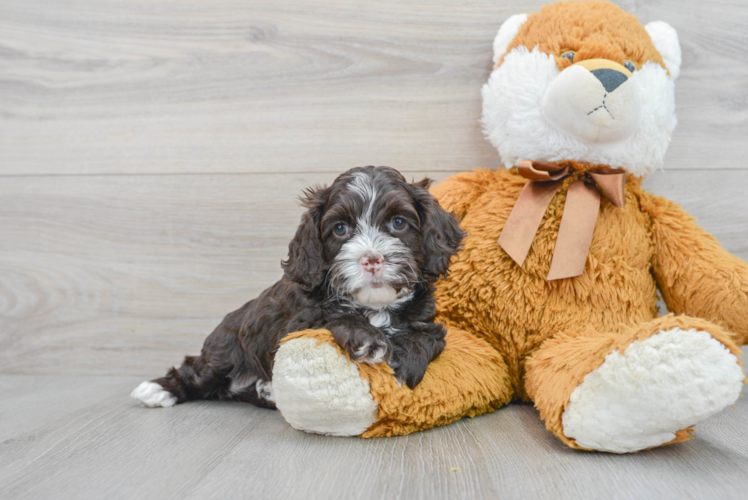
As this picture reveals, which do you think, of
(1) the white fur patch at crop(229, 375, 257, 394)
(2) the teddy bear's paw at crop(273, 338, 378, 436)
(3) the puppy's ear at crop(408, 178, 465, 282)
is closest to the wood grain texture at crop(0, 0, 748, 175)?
(3) the puppy's ear at crop(408, 178, 465, 282)

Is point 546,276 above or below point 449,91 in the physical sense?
below

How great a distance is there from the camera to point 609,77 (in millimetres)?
1508

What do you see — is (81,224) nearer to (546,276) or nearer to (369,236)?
(369,236)

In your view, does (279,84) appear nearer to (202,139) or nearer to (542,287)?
(202,139)

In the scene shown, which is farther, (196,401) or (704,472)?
(196,401)

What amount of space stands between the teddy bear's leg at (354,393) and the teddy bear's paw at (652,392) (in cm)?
30

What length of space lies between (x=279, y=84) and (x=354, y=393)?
4.38 ft

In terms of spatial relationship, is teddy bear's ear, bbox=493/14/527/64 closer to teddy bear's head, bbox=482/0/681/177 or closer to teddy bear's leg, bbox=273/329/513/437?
teddy bear's head, bbox=482/0/681/177

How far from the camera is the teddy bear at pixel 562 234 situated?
1.49 metres

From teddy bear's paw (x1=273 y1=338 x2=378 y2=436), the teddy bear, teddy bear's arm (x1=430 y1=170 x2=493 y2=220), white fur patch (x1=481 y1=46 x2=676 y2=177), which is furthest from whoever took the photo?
teddy bear's arm (x1=430 y1=170 x2=493 y2=220)

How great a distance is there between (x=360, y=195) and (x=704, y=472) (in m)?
0.89

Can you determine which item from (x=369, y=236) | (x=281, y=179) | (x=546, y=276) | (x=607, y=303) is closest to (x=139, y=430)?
(x=369, y=236)

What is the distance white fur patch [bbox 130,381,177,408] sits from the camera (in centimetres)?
169

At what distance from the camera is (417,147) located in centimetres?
210
